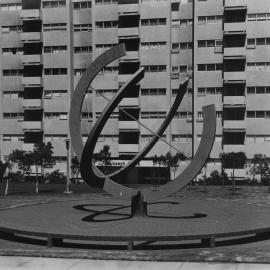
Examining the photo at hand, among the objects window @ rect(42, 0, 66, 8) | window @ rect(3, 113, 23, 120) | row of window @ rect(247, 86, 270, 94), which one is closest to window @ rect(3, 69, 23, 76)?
window @ rect(3, 113, 23, 120)

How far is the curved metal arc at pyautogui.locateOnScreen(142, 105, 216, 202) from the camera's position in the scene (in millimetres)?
19406

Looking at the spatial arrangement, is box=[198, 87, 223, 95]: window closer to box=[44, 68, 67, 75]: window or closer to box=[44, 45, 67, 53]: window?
box=[44, 68, 67, 75]: window

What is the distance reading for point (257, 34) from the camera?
209 ft

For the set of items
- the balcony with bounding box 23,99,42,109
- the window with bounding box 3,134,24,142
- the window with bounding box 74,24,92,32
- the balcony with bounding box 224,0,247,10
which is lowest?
the window with bounding box 3,134,24,142

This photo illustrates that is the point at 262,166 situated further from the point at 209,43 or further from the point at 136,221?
→ the point at 136,221

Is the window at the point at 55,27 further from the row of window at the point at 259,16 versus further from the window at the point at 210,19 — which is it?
the row of window at the point at 259,16

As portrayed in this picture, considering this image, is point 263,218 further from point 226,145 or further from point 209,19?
point 209,19

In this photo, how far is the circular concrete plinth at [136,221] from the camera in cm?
1536

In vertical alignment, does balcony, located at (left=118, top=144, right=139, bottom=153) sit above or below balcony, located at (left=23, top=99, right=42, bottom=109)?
below

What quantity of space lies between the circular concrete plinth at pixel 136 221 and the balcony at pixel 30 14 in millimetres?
48428

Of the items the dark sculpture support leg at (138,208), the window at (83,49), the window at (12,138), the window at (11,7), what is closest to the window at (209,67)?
the window at (83,49)

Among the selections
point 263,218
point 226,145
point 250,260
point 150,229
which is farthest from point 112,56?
point 226,145

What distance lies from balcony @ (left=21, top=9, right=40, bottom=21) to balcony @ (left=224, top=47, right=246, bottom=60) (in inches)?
1047

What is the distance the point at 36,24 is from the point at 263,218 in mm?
57288
